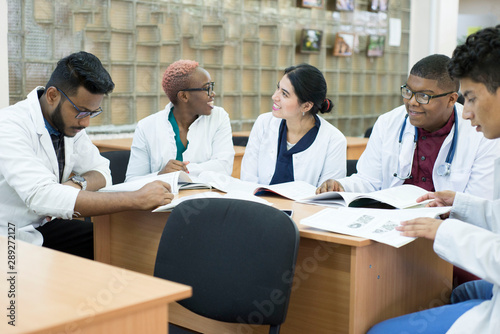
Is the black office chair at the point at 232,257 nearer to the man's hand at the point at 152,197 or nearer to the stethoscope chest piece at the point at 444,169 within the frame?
the man's hand at the point at 152,197

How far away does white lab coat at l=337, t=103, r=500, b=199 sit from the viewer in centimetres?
→ 234

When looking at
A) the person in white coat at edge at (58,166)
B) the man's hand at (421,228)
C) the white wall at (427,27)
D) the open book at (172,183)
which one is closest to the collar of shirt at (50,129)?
the person in white coat at edge at (58,166)

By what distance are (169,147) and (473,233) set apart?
1.84 m

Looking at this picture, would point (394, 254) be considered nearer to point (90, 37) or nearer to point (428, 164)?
point (428, 164)

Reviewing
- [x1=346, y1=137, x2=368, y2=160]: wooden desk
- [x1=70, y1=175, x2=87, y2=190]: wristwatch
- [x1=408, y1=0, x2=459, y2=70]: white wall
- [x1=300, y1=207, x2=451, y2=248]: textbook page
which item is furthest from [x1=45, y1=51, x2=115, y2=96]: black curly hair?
[x1=408, y1=0, x2=459, y2=70]: white wall

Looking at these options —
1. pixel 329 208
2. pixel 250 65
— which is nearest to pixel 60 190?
pixel 329 208

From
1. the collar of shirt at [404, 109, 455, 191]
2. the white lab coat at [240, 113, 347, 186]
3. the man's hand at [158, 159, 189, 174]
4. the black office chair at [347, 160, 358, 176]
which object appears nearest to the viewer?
the collar of shirt at [404, 109, 455, 191]

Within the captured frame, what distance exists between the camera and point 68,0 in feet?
13.0

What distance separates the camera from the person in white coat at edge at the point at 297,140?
2814 millimetres

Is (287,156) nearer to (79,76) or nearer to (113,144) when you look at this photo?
(79,76)

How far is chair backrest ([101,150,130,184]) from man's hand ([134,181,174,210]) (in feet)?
3.50

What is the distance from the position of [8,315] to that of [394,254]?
1154 millimetres

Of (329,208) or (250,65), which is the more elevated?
(250,65)

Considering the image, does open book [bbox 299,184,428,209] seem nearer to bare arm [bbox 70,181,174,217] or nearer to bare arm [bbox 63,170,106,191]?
bare arm [bbox 70,181,174,217]
